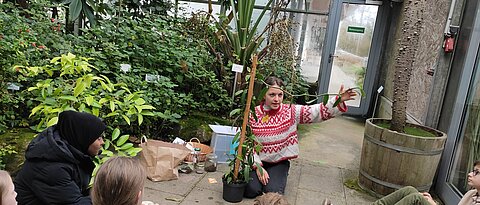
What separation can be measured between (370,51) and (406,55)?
313cm

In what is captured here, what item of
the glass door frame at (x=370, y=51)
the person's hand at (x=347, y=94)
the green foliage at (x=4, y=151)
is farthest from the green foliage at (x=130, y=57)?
the glass door frame at (x=370, y=51)

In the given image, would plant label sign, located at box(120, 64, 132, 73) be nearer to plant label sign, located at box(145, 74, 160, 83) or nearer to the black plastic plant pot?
plant label sign, located at box(145, 74, 160, 83)

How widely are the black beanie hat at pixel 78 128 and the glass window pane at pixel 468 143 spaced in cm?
264

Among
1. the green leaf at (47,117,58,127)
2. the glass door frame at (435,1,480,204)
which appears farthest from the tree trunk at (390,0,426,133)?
the green leaf at (47,117,58,127)

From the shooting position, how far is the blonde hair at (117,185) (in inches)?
51.5

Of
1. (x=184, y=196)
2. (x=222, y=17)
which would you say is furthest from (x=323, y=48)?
(x=184, y=196)

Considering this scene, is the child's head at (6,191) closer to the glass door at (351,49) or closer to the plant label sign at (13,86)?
Result: the plant label sign at (13,86)

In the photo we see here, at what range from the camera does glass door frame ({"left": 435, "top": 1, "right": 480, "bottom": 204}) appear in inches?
116

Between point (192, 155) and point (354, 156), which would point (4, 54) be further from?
point (354, 156)

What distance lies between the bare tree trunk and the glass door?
296cm

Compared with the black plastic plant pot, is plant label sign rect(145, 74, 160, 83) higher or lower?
higher

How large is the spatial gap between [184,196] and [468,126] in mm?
2294

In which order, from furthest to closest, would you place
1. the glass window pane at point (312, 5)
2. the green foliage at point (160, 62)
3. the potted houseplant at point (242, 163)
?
1. the glass window pane at point (312, 5)
2. the green foliage at point (160, 62)
3. the potted houseplant at point (242, 163)

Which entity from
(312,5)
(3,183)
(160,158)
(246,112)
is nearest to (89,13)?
(160,158)
